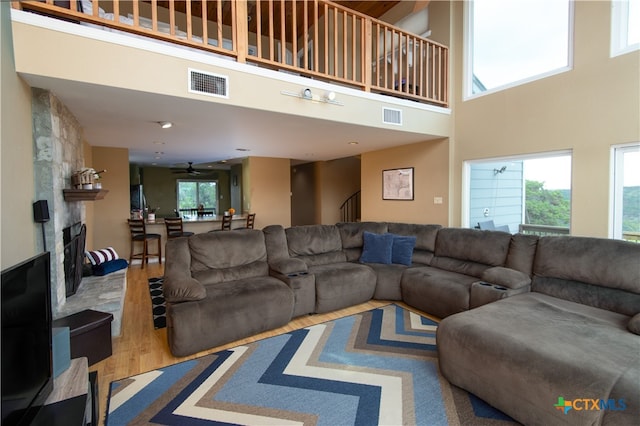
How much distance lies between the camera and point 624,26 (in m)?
3.01

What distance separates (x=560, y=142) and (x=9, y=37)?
4.94 metres

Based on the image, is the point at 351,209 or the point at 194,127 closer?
the point at 194,127

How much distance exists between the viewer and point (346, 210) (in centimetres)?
925

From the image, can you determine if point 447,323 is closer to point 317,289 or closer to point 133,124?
point 317,289

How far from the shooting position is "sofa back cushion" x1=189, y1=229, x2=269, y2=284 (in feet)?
11.0

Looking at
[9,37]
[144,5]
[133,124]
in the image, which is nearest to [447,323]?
[9,37]

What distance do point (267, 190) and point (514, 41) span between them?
5.55 meters

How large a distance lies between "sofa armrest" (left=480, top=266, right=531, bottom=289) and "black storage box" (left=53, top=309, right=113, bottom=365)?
11.5 feet

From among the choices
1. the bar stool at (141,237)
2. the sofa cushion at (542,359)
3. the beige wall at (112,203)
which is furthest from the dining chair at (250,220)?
the sofa cushion at (542,359)

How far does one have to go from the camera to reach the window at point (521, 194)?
3.65 m

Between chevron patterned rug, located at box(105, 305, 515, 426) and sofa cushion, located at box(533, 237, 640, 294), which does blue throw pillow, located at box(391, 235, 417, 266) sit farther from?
sofa cushion, located at box(533, 237, 640, 294)

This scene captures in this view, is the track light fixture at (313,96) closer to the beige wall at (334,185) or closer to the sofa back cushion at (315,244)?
the sofa back cushion at (315,244)

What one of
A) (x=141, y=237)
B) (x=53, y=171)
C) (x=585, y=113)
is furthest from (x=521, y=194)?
(x=141, y=237)

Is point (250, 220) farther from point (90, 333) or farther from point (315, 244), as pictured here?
point (90, 333)
